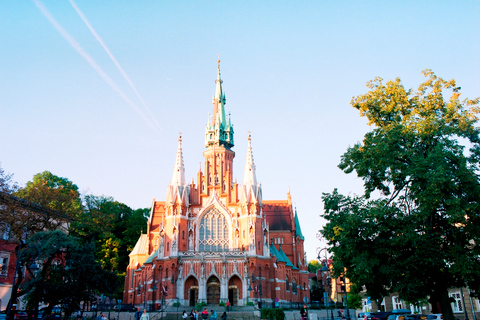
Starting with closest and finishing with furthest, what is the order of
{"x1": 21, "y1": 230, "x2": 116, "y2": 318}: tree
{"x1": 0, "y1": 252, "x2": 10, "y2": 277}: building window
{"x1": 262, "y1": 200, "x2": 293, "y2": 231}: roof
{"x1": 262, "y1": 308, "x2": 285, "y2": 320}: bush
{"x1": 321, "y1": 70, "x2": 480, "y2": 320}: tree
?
{"x1": 321, "y1": 70, "x2": 480, "y2": 320}: tree, {"x1": 21, "y1": 230, "x2": 116, "y2": 318}: tree, {"x1": 262, "y1": 308, "x2": 285, "y2": 320}: bush, {"x1": 0, "y1": 252, "x2": 10, "y2": 277}: building window, {"x1": 262, "y1": 200, "x2": 293, "y2": 231}: roof

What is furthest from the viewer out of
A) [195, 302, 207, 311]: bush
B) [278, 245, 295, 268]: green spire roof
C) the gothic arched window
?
[278, 245, 295, 268]: green spire roof

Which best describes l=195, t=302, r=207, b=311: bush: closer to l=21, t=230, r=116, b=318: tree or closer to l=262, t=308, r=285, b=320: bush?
l=262, t=308, r=285, b=320: bush

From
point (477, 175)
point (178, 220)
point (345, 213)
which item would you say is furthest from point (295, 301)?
point (477, 175)

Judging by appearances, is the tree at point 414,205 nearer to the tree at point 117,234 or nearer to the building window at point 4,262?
the building window at point 4,262

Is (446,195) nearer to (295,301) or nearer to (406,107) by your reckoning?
(406,107)

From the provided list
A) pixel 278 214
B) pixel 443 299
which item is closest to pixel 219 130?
pixel 278 214

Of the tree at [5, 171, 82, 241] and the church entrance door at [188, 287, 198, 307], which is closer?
the tree at [5, 171, 82, 241]

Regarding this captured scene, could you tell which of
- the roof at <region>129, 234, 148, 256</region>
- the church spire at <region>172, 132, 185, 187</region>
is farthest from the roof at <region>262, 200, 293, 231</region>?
the roof at <region>129, 234, 148, 256</region>

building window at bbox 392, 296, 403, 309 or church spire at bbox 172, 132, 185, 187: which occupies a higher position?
church spire at bbox 172, 132, 185, 187

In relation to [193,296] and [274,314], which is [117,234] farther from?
[274,314]

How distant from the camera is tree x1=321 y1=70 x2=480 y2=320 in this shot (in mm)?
21562

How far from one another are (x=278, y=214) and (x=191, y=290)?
67.3ft

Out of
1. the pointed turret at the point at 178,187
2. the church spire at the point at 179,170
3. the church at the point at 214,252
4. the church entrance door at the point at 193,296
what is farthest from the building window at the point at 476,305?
the church spire at the point at 179,170

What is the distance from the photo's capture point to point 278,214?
62688mm
